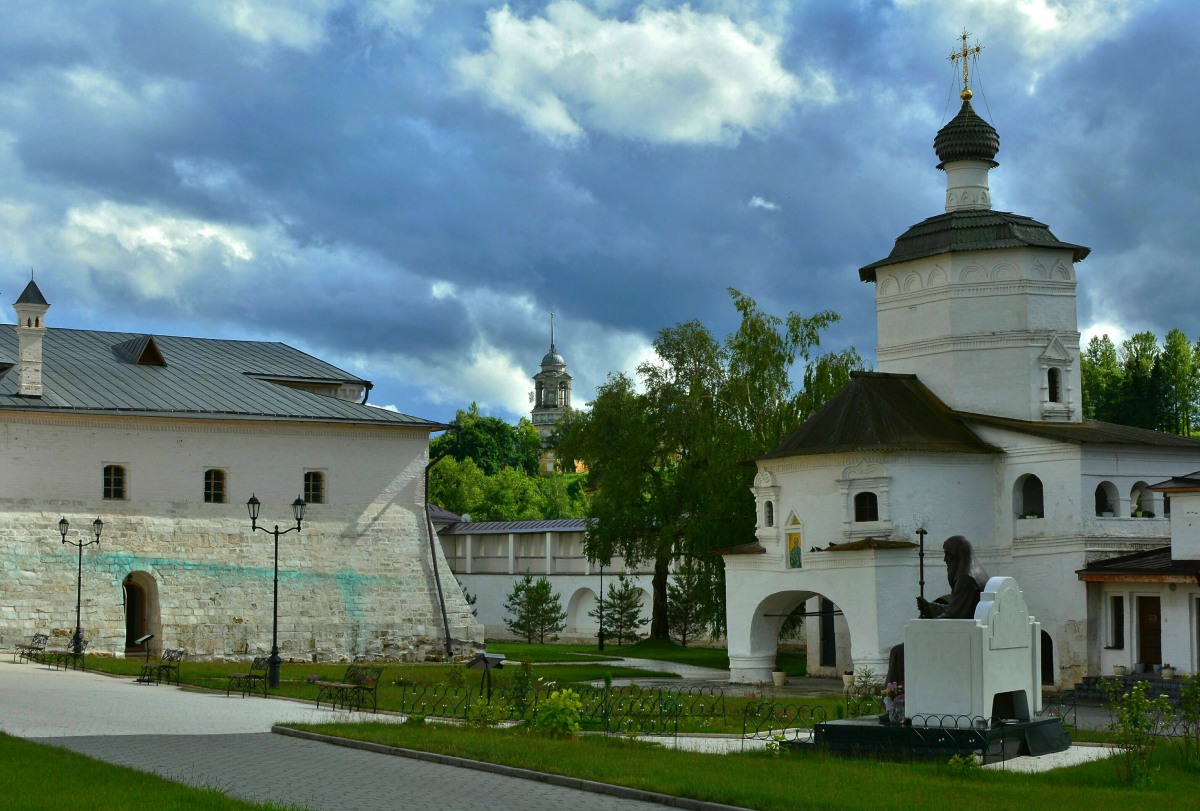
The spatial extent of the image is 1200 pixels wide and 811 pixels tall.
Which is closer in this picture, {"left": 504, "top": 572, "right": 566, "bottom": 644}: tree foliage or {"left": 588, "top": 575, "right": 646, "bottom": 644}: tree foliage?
{"left": 588, "top": 575, "right": 646, "bottom": 644}: tree foliage

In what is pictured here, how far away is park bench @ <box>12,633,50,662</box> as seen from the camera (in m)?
30.7

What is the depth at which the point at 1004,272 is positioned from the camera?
3425 cm

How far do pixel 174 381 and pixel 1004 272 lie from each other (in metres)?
20.9

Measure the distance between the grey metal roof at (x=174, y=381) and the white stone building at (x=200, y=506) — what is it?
0.07m

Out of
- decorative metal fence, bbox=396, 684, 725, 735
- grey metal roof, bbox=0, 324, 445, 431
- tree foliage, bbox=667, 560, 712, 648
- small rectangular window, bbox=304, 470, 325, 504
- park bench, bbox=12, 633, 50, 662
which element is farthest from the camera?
tree foliage, bbox=667, 560, 712, 648

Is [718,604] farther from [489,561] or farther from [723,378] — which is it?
[489,561]

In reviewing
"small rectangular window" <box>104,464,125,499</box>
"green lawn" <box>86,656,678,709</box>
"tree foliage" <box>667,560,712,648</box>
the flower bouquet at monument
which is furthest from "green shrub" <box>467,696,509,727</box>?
"tree foliage" <box>667,560,712,648</box>

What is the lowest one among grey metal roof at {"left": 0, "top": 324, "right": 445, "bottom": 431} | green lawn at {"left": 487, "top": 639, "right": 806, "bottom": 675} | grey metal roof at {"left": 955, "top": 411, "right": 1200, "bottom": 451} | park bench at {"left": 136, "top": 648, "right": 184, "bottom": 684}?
green lawn at {"left": 487, "top": 639, "right": 806, "bottom": 675}

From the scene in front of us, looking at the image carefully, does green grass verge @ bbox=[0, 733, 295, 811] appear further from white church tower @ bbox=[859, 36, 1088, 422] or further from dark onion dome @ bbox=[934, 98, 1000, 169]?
dark onion dome @ bbox=[934, 98, 1000, 169]

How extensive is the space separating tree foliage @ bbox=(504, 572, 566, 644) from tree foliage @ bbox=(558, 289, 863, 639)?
7036mm

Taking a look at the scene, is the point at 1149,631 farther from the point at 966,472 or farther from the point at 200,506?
the point at 200,506

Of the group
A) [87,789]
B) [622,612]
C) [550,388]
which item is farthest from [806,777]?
[550,388]

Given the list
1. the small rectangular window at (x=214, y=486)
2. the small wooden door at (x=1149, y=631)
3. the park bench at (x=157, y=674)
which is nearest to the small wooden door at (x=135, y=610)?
the small rectangular window at (x=214, y=486)

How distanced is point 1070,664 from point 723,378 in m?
15.7
